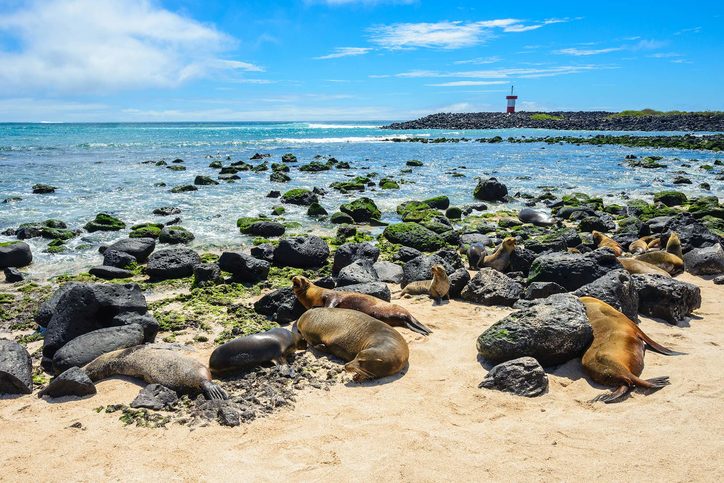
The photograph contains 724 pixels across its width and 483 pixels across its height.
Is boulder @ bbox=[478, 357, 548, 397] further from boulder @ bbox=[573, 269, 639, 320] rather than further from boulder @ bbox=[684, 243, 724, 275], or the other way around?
boulder @ bbox=[684, 243, 724, 275]

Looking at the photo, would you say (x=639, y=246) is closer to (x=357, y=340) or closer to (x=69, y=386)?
(x=357, y=340)

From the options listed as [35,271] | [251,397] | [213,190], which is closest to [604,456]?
[251,397]

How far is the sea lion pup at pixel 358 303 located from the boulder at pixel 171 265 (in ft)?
11.3

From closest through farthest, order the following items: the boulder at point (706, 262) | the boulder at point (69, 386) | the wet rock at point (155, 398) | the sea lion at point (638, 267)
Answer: the wet rock at point (155, 398)
the boulder at point (69, 386)
the sea lion at point (638, 267)
the boulder at point (706, 262)

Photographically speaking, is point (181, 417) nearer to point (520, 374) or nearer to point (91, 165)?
point (520, 374)

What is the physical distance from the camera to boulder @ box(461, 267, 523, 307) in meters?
8.73

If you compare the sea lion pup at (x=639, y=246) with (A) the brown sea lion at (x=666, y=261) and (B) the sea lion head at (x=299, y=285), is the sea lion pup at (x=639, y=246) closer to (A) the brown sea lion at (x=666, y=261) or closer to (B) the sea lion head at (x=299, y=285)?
(A) the brown sea lion at (x=666, y=261)

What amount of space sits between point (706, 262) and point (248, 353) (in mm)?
8805

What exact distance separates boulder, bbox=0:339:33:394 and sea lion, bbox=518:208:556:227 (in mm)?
13970

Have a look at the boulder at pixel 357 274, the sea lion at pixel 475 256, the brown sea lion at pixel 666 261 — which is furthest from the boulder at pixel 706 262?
the boulder at pixel 357 274

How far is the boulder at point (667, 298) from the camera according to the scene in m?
7.77

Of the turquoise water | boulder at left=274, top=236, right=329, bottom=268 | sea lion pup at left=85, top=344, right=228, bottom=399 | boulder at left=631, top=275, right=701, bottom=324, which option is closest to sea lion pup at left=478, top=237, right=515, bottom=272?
boulder at left=631, top=275, right=701, bottom=324

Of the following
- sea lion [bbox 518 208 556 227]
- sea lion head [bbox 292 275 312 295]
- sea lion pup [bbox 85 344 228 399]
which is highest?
sea lion head [bbox 292 275 312 295]

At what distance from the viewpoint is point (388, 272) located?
35.2 feet
